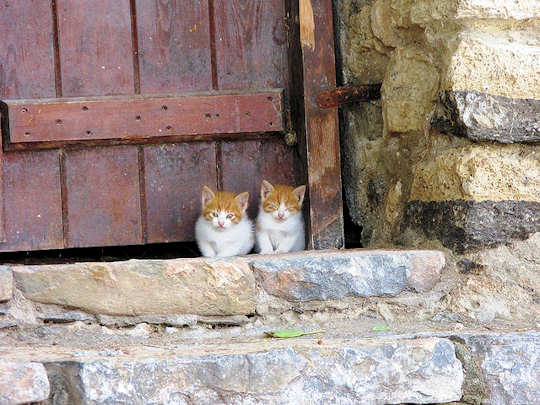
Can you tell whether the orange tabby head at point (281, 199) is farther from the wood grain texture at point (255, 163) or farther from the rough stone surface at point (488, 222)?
the rough stone surface at point (488, 222)

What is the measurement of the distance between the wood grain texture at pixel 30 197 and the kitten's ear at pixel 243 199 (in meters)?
0.65

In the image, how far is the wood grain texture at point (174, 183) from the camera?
A: 2.92 meters

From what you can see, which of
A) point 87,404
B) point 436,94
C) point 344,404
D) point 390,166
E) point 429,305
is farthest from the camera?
point 390,166

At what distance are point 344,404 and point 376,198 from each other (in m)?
1.09

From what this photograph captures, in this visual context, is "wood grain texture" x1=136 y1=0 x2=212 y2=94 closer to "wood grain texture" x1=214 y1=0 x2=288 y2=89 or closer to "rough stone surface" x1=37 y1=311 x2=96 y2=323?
"wood grain texture" x1=214 y1=0 x2=288 y2=89

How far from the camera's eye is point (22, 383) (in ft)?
5.62

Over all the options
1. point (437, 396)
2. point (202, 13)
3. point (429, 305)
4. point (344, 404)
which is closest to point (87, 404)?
point (344, 404)

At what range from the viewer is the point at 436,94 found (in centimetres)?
254

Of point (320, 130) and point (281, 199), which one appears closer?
point (320, 130)

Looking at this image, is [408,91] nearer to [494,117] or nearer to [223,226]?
[494,117]

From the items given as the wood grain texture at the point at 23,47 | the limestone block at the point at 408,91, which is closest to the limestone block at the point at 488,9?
the limestone block at the point at 408,91

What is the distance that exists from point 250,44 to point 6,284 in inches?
50.5

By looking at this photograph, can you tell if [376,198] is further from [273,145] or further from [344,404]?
[344,404]

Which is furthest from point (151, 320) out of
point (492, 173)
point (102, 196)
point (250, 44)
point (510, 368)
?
point (250, 44)
